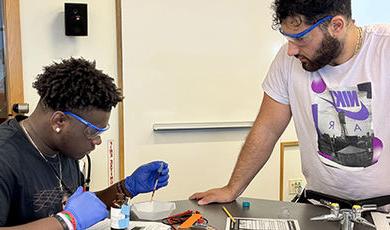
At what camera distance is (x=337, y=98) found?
4.75ft

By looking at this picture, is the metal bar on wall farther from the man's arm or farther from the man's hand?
the man's hand

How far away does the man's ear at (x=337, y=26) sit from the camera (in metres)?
1.43

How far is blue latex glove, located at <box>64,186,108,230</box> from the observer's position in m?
1.14

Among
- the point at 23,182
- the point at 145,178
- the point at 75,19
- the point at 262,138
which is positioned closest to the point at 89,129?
the point at 23,182

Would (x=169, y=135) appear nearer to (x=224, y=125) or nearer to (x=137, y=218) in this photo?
(x=224, y=125)

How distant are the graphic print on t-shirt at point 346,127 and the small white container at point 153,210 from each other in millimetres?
548

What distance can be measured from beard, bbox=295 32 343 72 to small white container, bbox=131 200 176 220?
67cm

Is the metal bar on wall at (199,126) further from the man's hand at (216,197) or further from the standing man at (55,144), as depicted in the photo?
the standing man at (55,144)

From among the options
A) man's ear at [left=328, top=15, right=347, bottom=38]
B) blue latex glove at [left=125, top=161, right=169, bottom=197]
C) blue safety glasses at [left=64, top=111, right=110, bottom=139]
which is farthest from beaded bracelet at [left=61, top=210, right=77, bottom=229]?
man's ear at [left=328, top=15, right=347, bottom=38]

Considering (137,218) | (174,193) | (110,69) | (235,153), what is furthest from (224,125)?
(137,218)

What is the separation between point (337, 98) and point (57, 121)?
2.93ft

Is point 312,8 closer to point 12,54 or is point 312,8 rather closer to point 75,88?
point 75,88

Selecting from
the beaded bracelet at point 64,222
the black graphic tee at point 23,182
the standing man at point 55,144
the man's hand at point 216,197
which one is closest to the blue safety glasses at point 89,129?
the standing man at point 55,144

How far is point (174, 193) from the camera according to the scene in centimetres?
262
